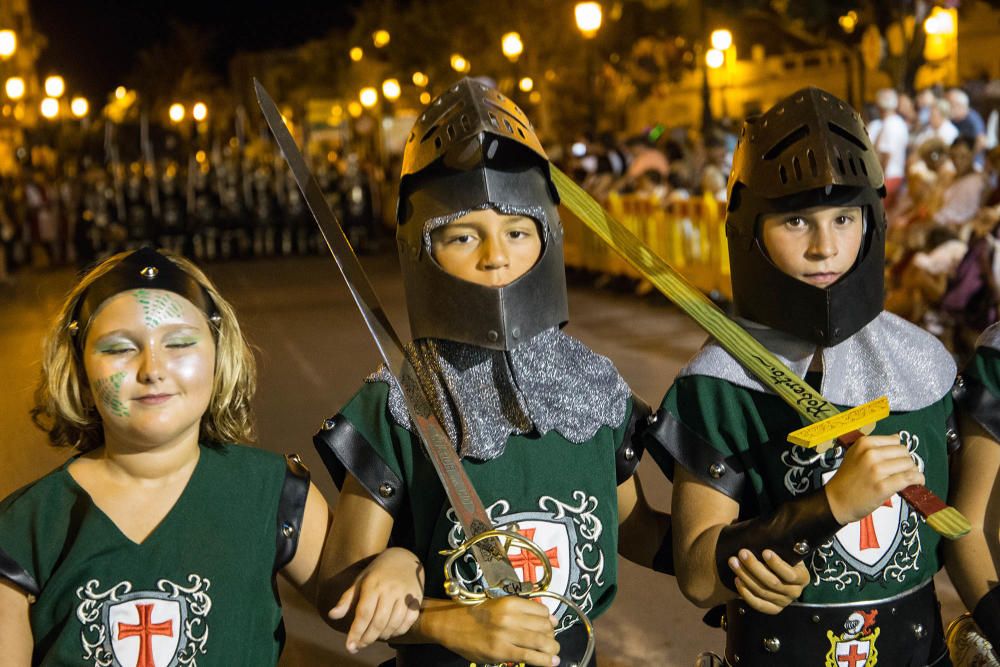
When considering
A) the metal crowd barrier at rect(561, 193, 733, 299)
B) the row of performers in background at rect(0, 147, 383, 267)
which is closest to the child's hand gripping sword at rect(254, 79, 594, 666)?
the metal crowd barrier at rect(561, 193, 733, 299)

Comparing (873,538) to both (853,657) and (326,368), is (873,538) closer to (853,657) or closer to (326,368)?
(853,657)

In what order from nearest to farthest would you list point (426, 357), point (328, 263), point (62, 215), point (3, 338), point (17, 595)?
point (17, 595) < point (426, 357) < point (3, 338) < point (328, 263) < point (62, 215)

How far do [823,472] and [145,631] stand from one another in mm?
1274

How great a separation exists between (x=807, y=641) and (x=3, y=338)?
1125 cm

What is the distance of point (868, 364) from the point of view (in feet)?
8.23

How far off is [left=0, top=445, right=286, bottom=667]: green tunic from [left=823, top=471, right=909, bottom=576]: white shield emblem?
3.55 ft

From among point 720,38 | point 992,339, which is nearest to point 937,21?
point 720,38

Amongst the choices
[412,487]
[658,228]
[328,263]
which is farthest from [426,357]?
[328,263]

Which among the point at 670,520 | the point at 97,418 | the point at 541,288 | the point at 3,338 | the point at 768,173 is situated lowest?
the point at 3,338

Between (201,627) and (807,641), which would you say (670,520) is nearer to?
(807,641)

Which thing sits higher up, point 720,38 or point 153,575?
point 720,38

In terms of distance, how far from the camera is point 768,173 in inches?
98.6

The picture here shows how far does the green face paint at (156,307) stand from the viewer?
2.25m

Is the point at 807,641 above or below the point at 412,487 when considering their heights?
below
